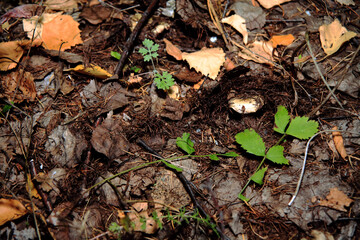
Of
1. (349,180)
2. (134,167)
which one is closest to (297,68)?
(349,180)

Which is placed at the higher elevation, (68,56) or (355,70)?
(68,56)

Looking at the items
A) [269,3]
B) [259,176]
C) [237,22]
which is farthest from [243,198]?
[269,3]

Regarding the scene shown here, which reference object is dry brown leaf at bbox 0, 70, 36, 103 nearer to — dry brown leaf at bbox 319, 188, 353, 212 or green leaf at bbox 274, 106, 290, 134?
green leaf at bbox 274, 106, 290, 134

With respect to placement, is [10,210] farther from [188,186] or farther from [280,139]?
[280,139]

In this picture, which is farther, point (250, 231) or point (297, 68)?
point (297, 68)

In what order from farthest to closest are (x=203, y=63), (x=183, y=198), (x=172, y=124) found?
(x=203, y=63) < (x=172, y=124) < (x=183, y=198)

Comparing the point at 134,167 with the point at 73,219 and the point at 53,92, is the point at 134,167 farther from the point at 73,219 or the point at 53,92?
the point at 53,92

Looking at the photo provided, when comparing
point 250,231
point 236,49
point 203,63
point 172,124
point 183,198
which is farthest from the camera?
point 236,49

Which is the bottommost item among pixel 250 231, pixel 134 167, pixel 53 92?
pixel 250 231

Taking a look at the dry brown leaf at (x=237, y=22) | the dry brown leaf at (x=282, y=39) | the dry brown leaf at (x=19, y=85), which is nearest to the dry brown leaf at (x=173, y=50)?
the dry brown leaf at (x=237, y=22)
